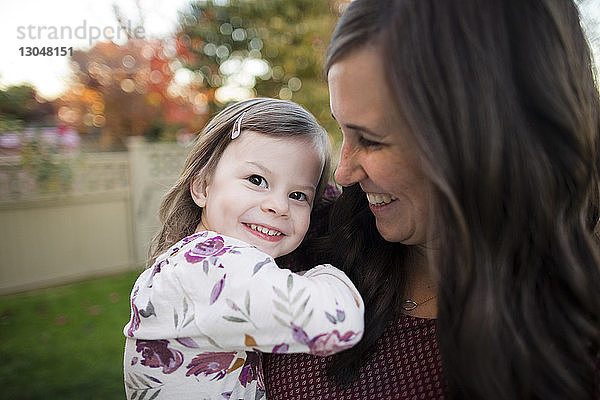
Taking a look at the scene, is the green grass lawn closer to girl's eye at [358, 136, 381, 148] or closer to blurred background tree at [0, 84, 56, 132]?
blurred background tree at [0, 84, 56, 132]

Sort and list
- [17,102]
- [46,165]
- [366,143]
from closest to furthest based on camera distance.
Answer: [366,143], [17,102], [46,165]

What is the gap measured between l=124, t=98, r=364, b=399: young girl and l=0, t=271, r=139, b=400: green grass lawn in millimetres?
2909

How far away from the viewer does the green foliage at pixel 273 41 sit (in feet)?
29.1

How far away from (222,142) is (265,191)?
262 mm

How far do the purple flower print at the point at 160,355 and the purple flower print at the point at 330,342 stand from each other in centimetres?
41

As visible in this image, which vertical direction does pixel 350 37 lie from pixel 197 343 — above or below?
above

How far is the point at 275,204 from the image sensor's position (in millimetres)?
1558

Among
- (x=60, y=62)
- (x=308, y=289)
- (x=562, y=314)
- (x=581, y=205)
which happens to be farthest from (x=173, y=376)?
(x=60, y=62)

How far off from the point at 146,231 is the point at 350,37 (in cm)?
667

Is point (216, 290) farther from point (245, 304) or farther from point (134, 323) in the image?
point (134, 323)

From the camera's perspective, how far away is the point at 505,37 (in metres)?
1.13

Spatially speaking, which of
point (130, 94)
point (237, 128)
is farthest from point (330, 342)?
point (130, 94)

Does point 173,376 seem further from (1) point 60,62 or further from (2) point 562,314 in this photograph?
(1) point 60,62

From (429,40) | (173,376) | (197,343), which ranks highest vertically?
(429,40)
